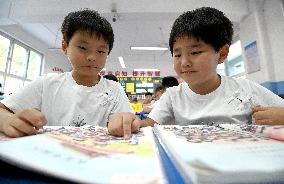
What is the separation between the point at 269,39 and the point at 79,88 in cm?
390

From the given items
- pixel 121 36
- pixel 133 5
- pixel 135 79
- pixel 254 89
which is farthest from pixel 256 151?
pixel 135 79

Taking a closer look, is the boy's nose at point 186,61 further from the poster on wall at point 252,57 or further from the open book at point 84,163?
the poster on wall at point 252,57

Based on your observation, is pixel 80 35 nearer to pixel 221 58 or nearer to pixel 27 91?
pixel 27 91

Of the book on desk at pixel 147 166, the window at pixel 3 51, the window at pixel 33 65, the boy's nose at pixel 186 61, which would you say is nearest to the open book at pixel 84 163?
the book on desk at pixel 147 166

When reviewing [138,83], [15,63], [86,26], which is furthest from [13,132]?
[138,83]

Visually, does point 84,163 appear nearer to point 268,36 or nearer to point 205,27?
point 205,27

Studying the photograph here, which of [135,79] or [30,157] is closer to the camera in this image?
[30,157]

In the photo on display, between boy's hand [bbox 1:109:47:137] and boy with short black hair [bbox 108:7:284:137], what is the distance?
1.30 feet

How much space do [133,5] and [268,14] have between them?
242cm

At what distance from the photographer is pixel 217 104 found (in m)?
0.86

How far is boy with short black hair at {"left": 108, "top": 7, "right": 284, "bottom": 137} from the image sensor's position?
823 mm

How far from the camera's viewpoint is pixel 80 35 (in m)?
0.88

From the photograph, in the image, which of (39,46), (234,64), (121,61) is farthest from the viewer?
(121,61)

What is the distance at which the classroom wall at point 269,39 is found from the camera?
3.55 meters
